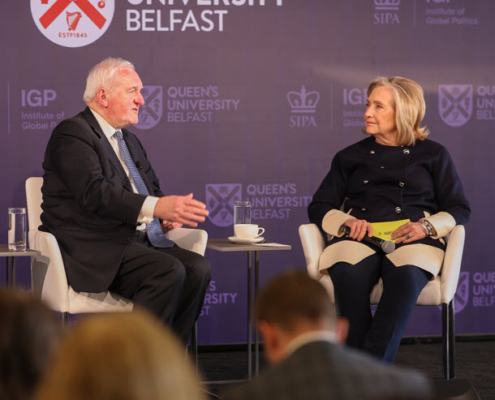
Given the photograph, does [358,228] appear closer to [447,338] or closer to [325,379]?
[447,338]

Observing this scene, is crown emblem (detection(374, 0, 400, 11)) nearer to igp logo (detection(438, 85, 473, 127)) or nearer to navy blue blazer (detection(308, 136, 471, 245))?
igp logo (detection(438, 85, 473, 127))

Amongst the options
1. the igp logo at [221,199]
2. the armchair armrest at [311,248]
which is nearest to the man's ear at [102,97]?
the armchair armrest at [311,248]

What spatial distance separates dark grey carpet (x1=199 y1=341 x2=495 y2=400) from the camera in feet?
13.2

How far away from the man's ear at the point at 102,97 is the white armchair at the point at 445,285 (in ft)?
3.67

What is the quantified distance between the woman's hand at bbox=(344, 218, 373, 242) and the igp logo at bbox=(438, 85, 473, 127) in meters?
1.61

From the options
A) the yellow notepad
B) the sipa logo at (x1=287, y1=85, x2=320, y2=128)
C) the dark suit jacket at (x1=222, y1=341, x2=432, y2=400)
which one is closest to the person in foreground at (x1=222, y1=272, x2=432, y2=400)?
the dark suit jacket at (x1=222, y1=341, x2=432, y2=400)

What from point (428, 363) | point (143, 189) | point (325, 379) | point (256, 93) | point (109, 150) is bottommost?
point (428, 363)

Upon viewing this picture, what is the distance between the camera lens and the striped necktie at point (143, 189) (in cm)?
370

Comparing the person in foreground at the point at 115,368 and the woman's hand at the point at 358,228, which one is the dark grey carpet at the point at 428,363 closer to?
the woman's hand at the point at 358,228

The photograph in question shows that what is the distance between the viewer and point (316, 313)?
1.42m

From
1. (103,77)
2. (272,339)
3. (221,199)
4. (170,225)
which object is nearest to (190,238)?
(170,225)

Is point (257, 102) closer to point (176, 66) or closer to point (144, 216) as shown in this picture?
Answer: point (176, 66)

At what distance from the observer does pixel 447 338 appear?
3.69m

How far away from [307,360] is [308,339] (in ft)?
0.28
